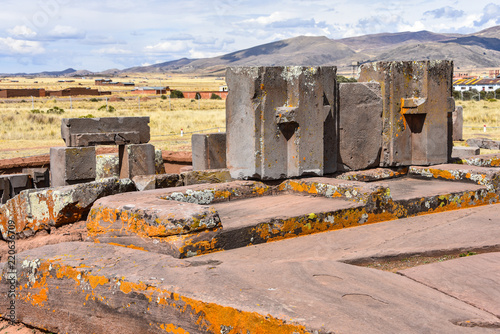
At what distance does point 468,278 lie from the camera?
353 cm

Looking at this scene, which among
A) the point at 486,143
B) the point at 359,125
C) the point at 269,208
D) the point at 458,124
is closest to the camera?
the point at 269,208

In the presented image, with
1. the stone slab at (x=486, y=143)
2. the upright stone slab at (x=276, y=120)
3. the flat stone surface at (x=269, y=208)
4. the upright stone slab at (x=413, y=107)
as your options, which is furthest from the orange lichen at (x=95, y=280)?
the stone slab at (x=486, y=143)

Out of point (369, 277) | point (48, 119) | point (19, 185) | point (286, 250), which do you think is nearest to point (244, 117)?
point (286, 250)

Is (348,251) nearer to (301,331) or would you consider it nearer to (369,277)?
(369,277)

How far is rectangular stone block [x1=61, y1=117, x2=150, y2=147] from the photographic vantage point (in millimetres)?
10453

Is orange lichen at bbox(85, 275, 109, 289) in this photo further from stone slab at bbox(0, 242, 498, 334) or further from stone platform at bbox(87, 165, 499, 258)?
stone platform at bbox(87, 165, 499, 258)

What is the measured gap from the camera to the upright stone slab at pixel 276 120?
5711 mm

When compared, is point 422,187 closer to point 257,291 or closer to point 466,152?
point 257,291

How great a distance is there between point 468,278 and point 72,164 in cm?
851

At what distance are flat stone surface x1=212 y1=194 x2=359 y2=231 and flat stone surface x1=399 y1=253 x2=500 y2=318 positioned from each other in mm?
1316

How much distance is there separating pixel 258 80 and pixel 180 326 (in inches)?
129

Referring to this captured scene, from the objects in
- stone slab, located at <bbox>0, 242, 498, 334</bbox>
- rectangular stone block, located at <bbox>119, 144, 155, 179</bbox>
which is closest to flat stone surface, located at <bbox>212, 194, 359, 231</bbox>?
stone slab, located at <bbox>0, 242, 498, 334</bbox>

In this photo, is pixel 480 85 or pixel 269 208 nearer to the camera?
pixel 269 208

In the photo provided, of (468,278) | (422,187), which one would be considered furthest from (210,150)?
(468,278)
